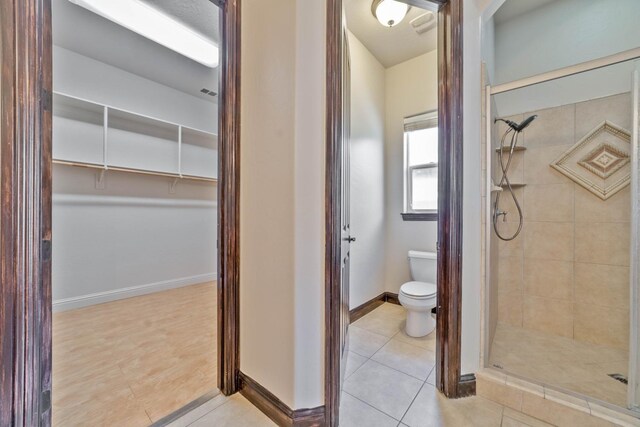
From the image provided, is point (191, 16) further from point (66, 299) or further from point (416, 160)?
point (66, 299)

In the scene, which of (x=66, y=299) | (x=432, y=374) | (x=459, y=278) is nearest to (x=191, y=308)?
(x=66, y=299)

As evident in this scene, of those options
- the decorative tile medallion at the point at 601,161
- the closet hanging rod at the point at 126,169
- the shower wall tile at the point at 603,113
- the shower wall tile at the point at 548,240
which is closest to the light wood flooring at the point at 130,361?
the closet hanging rod at the point at 126,169

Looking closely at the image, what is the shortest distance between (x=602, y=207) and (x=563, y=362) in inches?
47.5

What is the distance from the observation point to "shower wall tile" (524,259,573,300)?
6.88ft

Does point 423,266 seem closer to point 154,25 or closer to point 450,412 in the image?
point 450,412

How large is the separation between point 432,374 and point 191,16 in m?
3.27

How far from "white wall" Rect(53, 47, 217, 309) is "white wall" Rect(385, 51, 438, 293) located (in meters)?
2.62

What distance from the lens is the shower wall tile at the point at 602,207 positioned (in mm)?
1885

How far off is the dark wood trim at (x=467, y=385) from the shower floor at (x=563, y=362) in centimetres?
28

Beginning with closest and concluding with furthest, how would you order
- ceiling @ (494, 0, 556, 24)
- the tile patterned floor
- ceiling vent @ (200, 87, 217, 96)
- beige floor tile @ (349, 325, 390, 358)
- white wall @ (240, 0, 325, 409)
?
white wall @ (240, 0, 325, 409)
the tile patterned floor
beige floor tile @ (349, 325, 390, 358)
ceiling @ (494, 0, 556, 24)
ceiling vent @ (200, 87, 217, 96)

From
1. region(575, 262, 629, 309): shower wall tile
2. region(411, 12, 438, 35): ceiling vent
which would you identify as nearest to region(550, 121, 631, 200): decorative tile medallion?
region(575, 262, 629, 309): shower wall tile

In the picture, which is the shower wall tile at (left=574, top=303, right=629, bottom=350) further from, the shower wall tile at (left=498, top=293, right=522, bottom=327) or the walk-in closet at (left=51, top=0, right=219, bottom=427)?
the walk-in closet at (left=51, top=0, right=219, bottom=427)

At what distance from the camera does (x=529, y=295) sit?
2240 mm

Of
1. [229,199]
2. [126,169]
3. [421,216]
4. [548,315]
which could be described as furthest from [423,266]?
[126,169]
